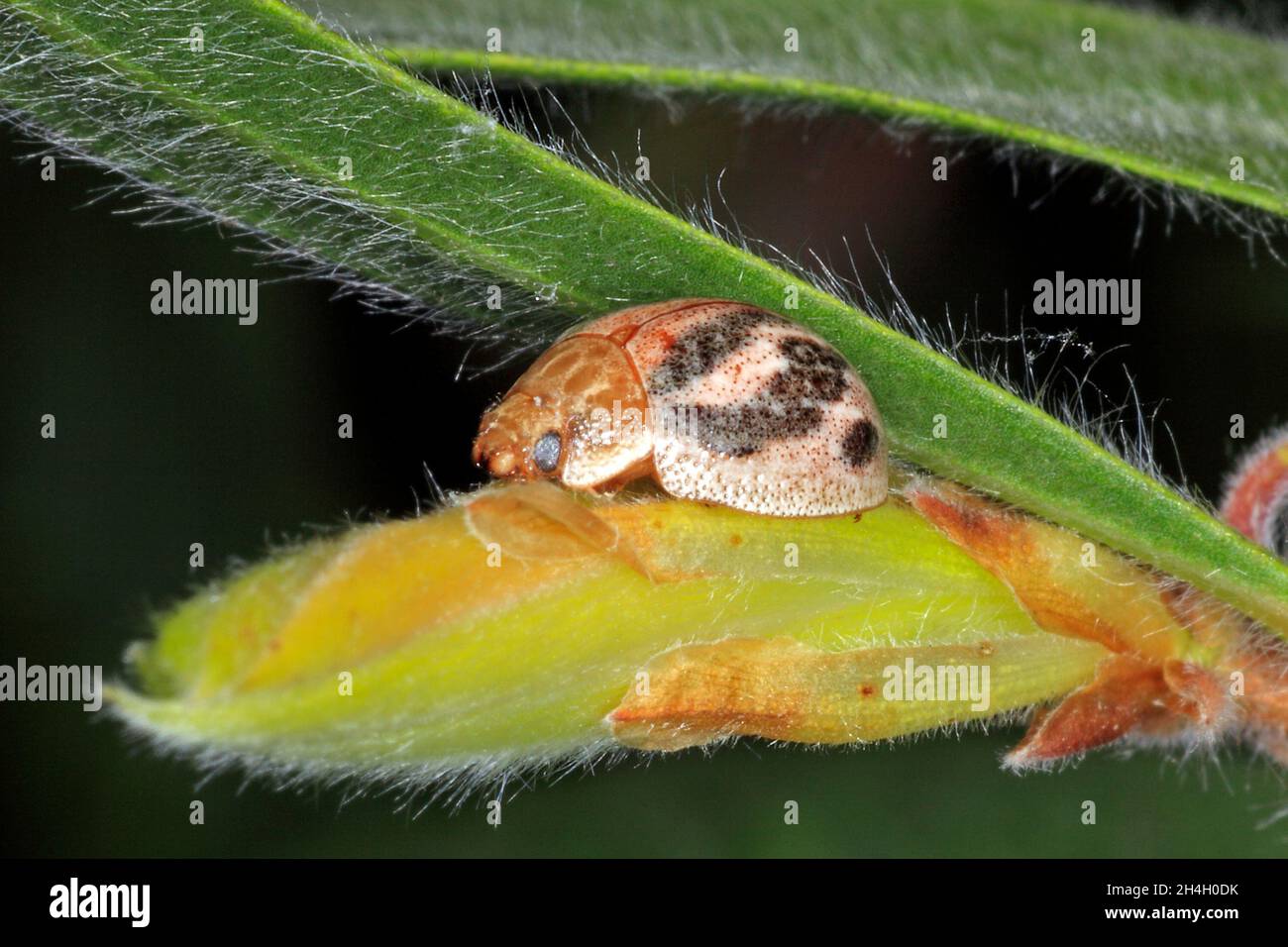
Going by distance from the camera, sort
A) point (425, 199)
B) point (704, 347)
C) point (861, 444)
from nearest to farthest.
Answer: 1. point (425, 199)
2. point (861, 444)
3. point (704, 347)

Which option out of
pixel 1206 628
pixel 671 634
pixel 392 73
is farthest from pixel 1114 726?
pixel 392 73

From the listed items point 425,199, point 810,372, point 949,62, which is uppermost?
point 949,62

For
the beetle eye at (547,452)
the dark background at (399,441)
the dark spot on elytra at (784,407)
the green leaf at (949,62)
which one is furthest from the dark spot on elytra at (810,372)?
the dark background at (399,441)

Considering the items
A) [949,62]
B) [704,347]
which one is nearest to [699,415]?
[704,347]

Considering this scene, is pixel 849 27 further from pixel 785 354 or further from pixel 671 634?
pixel 671 634

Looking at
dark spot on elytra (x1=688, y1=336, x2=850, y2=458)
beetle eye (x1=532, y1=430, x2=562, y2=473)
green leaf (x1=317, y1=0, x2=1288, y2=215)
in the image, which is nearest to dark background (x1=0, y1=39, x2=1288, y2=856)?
green leaf (x1=317, y1=0, x2=1288, y2=215)

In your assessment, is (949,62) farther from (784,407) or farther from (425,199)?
(425,199)
